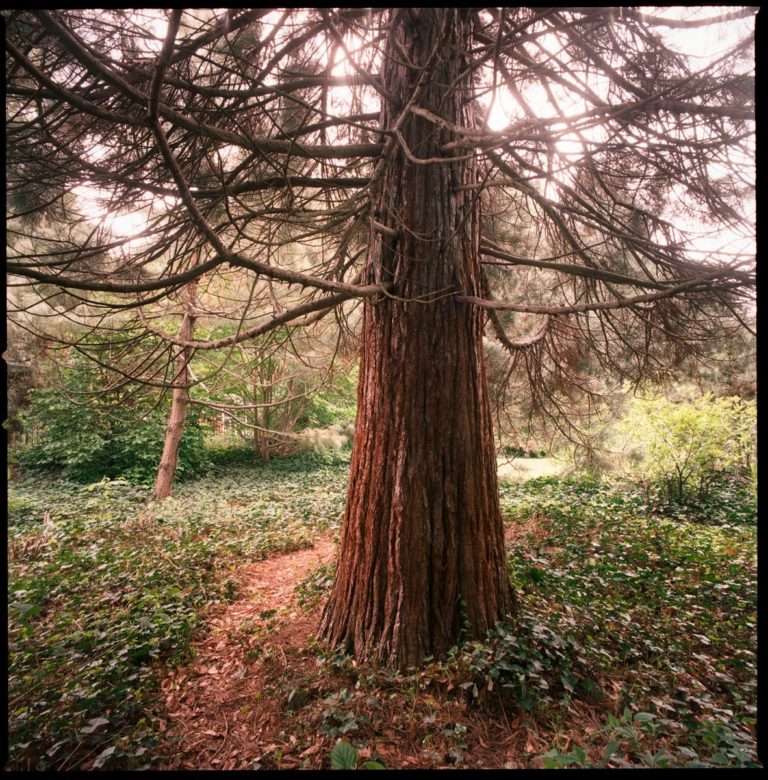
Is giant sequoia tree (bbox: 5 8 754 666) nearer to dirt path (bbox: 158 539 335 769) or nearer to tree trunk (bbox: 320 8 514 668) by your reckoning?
tree trunk (bbox: 320 8 514 668)

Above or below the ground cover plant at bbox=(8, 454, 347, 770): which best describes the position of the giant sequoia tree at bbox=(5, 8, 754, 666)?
above

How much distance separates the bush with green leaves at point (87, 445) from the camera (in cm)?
1009

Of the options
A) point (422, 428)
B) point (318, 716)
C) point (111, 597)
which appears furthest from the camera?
point (111, 597)

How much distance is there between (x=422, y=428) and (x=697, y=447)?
569cm

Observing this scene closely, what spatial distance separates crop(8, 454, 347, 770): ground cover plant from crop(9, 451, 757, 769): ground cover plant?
1 centimetres

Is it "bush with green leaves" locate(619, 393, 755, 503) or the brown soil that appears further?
"bush with green leaves" locate(619, 393, 755, 503)

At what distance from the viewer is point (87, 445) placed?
1017 cm

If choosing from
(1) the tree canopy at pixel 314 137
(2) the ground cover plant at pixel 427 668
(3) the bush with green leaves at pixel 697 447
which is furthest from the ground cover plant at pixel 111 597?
(3) the bush with green leaves at pixel 697 447

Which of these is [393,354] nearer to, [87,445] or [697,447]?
[697,447]

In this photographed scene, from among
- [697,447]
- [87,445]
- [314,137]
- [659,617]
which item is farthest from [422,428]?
[87,445]

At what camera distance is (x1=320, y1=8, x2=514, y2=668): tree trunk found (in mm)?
2656

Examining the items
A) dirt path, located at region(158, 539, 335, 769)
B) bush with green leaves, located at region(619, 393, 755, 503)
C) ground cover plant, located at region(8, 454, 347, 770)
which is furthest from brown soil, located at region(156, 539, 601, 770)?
bush with green leaves, located at region(619, 393, 755, 503)

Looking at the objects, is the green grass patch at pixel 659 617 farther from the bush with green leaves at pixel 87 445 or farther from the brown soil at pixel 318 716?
the bush with green leaves at pixel 87 445

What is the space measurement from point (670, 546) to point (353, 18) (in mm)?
5053
